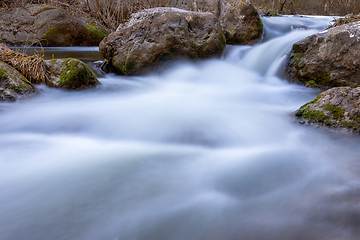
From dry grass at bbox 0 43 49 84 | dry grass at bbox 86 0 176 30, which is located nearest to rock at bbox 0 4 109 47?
dry grass at bbox 86 0 176 30

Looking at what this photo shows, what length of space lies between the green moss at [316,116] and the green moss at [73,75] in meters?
3.62

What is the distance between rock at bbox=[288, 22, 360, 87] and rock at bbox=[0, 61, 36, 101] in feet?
16.7

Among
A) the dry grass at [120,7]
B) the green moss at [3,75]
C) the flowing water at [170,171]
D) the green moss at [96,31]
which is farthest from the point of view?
the dry grass at [120,7]

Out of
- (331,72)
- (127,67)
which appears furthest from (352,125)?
(127,67)

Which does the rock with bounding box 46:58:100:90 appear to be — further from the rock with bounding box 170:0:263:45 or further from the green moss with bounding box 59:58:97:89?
the rock with bounding box 170:0:263:45

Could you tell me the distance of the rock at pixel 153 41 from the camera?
5.07 m

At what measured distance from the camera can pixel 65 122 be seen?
9.32ft

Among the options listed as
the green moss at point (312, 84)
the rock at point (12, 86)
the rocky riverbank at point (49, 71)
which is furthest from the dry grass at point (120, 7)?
the green moss at point (312, 84)

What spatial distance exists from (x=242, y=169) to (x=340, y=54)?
3.56 meters

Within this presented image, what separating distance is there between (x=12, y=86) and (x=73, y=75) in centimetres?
92

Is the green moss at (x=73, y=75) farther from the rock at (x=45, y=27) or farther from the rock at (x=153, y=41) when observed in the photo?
the rock at (x=45, y=27)

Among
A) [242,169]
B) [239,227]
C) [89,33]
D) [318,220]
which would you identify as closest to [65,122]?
[242,169]

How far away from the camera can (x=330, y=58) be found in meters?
4.16

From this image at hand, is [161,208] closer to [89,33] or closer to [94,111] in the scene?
[94,111]
